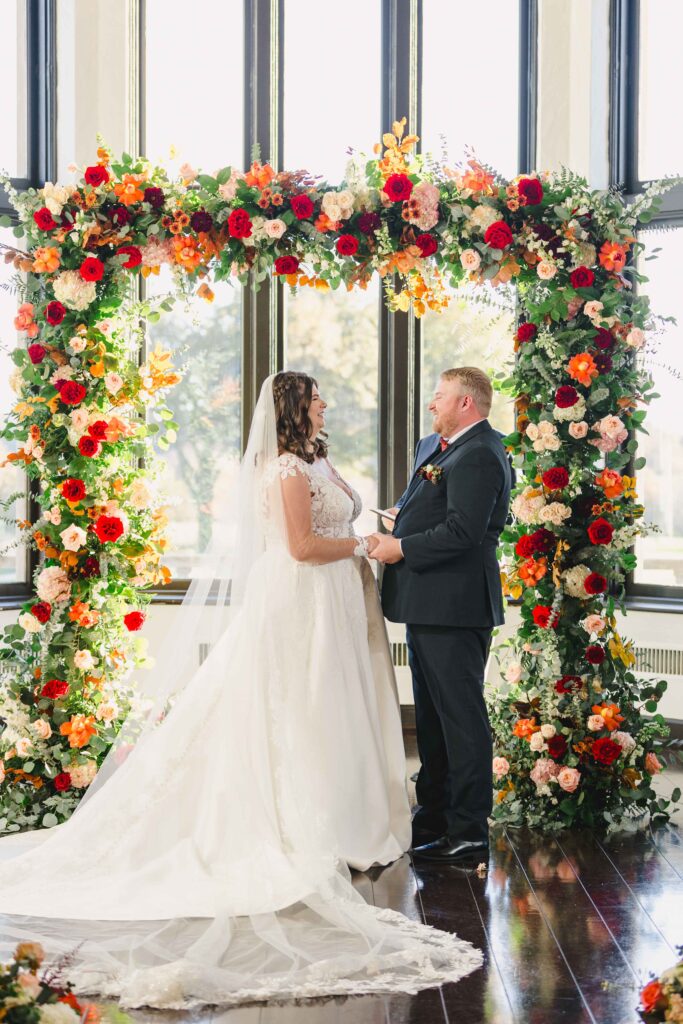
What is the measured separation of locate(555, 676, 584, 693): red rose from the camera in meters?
4.80

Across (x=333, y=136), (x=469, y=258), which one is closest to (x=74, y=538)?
(x=469, y=258)

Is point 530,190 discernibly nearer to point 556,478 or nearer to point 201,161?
point 556,478

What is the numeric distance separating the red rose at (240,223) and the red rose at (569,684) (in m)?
2.25

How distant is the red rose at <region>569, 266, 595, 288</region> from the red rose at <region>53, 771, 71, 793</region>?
288 cm

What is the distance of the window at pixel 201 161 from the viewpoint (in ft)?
22.2

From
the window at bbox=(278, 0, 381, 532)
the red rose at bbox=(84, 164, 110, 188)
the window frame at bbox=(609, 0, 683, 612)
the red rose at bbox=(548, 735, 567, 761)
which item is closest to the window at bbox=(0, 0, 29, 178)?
the window at bbox=(278, 0, 381, 532)

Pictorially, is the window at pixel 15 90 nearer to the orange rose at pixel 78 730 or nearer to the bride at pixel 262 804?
the bride at pixel 262 804

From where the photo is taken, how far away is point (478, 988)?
10.3 feet

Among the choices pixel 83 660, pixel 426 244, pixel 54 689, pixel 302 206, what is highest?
pixel 302 206

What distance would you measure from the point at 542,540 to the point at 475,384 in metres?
0.77

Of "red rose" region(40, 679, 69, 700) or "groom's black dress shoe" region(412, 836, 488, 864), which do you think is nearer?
"groom's black dress shoe" region(412, 836, 488, 864)

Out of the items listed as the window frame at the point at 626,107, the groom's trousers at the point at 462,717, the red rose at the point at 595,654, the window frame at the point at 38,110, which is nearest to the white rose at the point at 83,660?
the groom's trousers at the point at 462,717

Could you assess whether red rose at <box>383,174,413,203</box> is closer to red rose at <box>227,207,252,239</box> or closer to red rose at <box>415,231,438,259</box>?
red rose at <box>415,231,438,259</box>

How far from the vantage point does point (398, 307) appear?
4.92m
